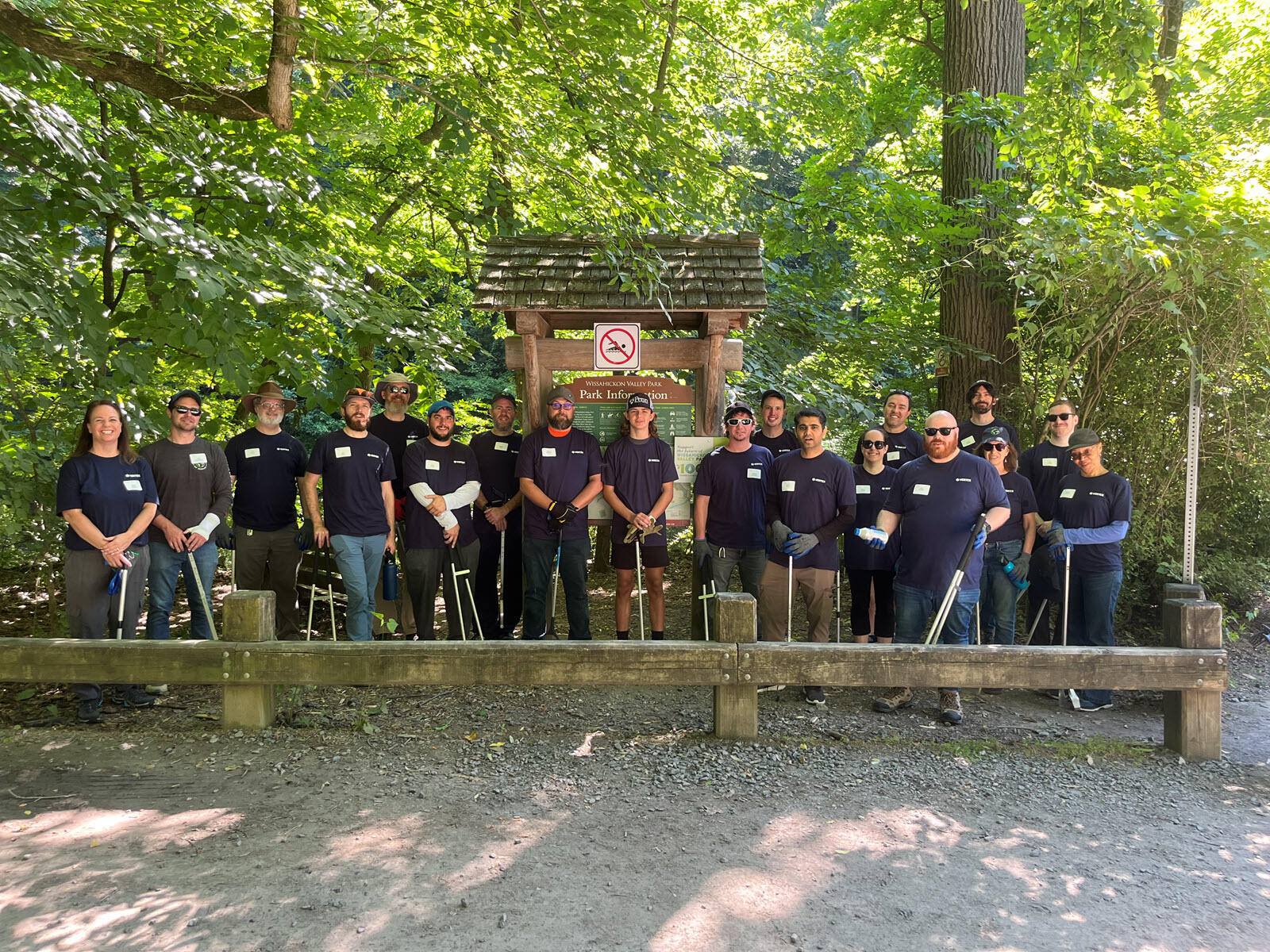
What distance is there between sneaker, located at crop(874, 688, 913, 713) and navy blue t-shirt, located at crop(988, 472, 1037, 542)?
1.25m

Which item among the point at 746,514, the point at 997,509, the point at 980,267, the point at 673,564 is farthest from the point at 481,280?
the point at 673,564

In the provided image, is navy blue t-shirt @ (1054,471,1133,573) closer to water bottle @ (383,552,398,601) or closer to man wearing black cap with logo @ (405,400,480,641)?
man wearing black cap with logo @ (405,400,480,641)

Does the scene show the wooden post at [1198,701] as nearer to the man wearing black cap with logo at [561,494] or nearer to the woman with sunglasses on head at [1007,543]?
the woman with sunglasses on head at [1007,543]

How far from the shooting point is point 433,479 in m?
6.64

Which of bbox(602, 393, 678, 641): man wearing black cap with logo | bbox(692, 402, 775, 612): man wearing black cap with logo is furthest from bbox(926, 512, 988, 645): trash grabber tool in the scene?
bbox(602, 393, 678, 641): man wearing black cap with logo

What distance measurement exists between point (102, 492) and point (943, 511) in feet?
16.9

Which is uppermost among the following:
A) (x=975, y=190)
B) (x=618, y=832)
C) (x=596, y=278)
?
(x=975, y=190)

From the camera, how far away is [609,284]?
21.7ft

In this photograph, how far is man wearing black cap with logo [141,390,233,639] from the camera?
233 inches

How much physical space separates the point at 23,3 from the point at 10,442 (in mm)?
2597

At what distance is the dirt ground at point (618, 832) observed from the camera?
10.5 feet

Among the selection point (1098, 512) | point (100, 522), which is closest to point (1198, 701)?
point (1098, 512)

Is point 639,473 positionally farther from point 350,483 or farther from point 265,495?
point 265,495

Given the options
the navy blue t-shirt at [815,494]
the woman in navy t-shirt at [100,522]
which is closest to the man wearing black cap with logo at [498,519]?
the navy blue t-shirt at [815,494]
